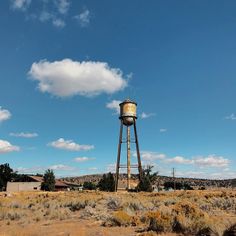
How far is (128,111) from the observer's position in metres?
54.6

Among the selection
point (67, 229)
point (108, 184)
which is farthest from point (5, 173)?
point (67, 229)

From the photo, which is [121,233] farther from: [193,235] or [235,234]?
[235,234]

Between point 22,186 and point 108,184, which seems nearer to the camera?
point 108,184

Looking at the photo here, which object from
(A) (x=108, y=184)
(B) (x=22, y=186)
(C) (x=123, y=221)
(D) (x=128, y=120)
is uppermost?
(D) (x=128, y=120)

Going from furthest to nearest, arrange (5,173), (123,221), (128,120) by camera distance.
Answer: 1. (5,173)
2. (128,120)
3. (123,221)

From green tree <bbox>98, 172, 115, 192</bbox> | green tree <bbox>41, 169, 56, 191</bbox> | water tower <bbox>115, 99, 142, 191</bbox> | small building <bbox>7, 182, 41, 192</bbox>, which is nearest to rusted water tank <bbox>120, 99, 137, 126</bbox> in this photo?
water tower <bbox>115, 99, 142, 191</bbox>

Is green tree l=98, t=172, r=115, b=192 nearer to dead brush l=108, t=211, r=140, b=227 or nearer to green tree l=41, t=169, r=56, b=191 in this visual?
green tree l=41, t=169, r=56, b=191

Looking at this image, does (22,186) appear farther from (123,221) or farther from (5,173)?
(123,221)

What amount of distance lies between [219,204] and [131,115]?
32.2 metres

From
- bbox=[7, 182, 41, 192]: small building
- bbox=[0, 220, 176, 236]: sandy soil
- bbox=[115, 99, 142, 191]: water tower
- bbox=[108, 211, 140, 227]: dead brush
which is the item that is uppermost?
bbox=[115, 99, 142, 191]: water tower

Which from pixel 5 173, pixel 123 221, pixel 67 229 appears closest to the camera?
pixel 67 229

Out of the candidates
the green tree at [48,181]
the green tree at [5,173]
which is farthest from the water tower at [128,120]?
the green tree at [5,173]

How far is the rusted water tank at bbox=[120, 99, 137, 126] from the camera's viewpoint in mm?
54469

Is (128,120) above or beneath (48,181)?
above
